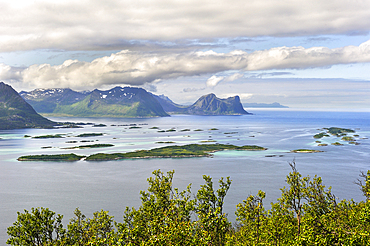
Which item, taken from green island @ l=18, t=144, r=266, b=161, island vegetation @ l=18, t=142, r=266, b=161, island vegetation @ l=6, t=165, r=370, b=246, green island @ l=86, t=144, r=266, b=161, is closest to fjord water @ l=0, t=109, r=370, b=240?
green island @ l=18, t=144, r=266, b=161

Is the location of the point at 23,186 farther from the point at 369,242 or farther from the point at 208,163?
the point at 369,242

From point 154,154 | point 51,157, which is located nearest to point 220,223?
point 154,154

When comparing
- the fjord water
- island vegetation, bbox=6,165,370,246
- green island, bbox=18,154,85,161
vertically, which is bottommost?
the fjord water

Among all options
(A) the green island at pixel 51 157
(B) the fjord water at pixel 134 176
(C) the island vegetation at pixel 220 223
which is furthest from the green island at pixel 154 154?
(C) the island vegetation at pixel 220 223

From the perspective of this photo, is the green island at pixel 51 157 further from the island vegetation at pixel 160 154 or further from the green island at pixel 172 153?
the green island at pixel 172 153

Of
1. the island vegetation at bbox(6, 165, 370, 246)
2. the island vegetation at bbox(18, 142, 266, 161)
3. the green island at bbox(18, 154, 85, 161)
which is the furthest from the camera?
the island vegetation at bbox(18, 142, 266, 161)

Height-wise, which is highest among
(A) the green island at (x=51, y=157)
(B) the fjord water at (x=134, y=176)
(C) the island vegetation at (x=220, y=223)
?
(C) the island vegetation at (x=220, y=223)

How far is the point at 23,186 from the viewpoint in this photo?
350 feet

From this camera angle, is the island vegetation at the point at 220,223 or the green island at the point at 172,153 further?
the green island at the point at 172,153

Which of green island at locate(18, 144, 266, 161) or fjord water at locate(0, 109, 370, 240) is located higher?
green island at locate(18, 144, 266, 161)

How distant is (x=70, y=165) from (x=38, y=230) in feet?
379

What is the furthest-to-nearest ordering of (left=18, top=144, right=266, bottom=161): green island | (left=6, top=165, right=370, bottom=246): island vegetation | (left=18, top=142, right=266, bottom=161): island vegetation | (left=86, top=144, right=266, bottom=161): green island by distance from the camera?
1. (left=86, top=144, right=266, bottom=161): green island
2. (left=18, top=142, right=266, bottom=161): island vegetation
3. (left=18, top=144, right=266, bottom=161): green island
4. (left=6, top=165, right=370, bottom=246): island vegetation

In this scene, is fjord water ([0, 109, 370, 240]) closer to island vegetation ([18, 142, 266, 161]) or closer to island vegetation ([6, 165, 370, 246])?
island vegetation ([18, 142, 266, 161])

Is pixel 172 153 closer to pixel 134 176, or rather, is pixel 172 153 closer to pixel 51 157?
pixel 134 176
